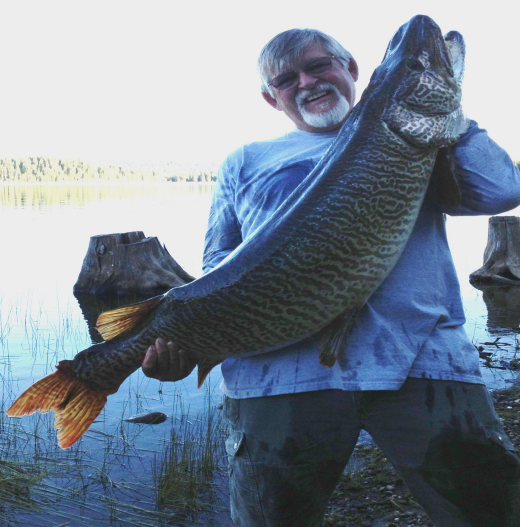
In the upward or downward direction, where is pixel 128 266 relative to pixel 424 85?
downward

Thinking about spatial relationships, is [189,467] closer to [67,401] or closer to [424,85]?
[67,401]

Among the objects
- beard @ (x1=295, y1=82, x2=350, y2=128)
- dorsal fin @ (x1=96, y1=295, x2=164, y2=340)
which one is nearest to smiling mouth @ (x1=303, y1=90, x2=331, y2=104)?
beard @ (x1=295, y1=82, x2=350, y2=128)

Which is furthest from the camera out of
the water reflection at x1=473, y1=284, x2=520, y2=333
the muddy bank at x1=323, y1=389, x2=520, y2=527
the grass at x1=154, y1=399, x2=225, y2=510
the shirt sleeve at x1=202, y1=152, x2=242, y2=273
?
the water reflection at x1=473, y1=284, x2=520, y2=333

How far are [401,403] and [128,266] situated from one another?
373 inches

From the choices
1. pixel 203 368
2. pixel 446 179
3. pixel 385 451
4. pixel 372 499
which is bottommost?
pixel 372 499

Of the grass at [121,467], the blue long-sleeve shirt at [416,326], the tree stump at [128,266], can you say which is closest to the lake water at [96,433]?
the grass at [121,467]

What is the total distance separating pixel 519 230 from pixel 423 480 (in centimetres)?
1110

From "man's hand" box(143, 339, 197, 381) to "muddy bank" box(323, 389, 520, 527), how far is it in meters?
1.95

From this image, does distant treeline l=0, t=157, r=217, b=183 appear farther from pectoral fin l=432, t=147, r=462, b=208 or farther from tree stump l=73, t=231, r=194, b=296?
pectoral fin l=432, t=147, r=462, b=208

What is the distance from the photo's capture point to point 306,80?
2830 mm

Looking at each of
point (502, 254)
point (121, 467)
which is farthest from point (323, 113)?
point (502, 254)

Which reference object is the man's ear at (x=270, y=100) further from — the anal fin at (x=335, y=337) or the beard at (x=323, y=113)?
the anal fin at (x=335, y=337)

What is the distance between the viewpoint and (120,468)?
4828mm

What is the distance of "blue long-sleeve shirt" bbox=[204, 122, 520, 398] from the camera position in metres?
2.22
